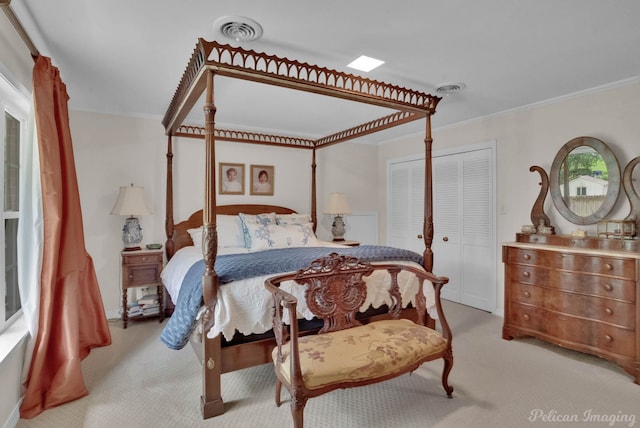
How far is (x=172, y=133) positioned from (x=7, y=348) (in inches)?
95.5

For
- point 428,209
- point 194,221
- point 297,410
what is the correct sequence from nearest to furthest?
point 297,410 < point 428,209 < point 194,221

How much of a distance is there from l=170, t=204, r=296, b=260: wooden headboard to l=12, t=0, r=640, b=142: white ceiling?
1.39m

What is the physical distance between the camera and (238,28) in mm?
1990

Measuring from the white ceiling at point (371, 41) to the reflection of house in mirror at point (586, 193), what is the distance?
2.79 ft

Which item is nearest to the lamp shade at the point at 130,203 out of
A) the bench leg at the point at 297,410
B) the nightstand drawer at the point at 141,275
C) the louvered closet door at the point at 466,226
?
the nightstand drawer at the point at 141,275

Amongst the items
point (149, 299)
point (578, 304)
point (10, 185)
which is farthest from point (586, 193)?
point (10, 185)

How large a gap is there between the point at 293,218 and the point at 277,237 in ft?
2.36

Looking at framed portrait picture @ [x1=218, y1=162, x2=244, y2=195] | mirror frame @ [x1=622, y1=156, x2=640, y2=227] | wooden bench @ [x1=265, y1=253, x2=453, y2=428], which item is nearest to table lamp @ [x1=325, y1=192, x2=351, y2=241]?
framed portrait picture @ [x1=218, y1=162, x2=244, y2=195]

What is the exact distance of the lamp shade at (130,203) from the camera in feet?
11.0

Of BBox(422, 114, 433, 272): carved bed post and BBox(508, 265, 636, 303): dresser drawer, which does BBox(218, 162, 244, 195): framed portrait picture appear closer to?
BBox(422, 114, 433, 272): carved bed post

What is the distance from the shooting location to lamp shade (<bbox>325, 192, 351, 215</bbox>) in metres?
4.54

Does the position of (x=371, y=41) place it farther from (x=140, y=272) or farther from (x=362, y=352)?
(x=140, y=272)

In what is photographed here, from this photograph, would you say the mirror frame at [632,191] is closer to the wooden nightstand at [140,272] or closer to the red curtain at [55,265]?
the red curtain at [55,265]

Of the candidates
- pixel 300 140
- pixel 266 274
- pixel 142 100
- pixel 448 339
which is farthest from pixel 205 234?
pixel 300 140
